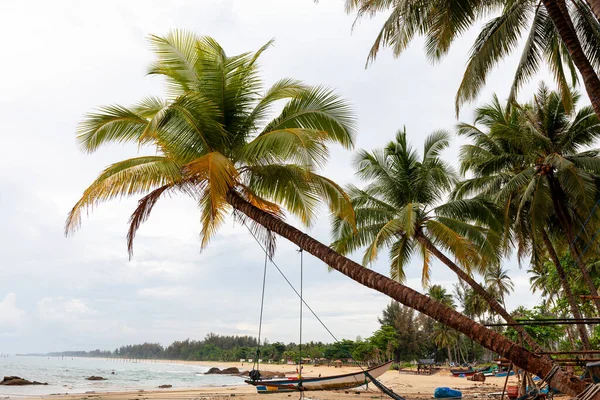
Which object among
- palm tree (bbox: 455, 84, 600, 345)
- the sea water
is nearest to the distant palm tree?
the sea water

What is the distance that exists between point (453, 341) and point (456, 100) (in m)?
42.3

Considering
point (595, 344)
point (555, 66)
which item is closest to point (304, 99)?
point (555, 66)

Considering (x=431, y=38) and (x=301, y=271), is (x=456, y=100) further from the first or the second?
(x=301, y=271)

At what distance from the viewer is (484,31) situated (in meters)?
8.43

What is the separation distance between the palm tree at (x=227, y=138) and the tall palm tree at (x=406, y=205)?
5.76m

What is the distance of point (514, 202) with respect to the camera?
1301 cm

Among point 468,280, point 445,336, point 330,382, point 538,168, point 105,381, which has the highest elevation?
point 538,168

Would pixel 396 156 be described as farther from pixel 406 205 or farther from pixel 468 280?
pixel 468 280

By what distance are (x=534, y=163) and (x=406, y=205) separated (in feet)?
12.1

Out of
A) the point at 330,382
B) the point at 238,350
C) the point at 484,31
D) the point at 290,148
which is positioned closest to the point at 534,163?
the point at 484,31

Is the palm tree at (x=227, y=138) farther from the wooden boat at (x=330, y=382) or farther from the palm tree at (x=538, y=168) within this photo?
the palm tree at (x=538, y=168)

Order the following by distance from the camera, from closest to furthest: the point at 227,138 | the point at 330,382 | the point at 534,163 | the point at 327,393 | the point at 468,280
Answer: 1. the point at 227,138
2. the point at 330,382
3. the point at 468,280
4. the point at 534,163
5. the point at 327,393

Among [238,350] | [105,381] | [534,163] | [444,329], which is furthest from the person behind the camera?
[238,350]

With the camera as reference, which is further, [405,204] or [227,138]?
[405,204]
